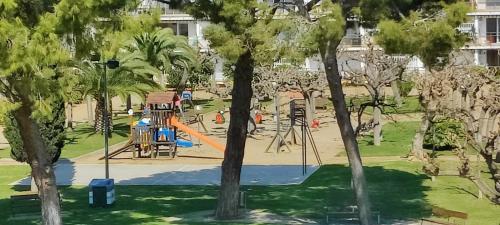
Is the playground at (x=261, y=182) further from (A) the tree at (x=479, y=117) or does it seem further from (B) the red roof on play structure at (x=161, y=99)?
(A) the tree at (x=479, y=117)

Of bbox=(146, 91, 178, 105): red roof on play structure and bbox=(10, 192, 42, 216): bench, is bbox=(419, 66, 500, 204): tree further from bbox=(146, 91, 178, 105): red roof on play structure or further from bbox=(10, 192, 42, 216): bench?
bbox=(146, 91, 178, 105): red roof on play structure

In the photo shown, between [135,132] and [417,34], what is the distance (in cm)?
1883

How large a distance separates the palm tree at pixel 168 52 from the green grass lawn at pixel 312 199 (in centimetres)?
2343

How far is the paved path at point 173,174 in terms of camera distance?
26422 millimetres

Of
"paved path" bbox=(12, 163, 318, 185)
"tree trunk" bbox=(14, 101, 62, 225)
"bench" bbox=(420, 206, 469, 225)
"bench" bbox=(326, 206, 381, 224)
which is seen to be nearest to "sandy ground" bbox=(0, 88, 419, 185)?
"paved path" bbox=(12, 163, 318, 185)

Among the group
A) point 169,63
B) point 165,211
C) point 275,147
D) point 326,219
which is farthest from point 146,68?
point 326,219

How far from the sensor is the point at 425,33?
14.9 meters

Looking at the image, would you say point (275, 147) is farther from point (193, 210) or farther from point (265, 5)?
point (265, 5)

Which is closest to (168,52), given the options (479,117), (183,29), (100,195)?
(183,29)

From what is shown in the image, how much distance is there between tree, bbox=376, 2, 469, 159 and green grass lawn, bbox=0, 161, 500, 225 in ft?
16.1

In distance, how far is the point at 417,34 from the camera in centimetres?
1498

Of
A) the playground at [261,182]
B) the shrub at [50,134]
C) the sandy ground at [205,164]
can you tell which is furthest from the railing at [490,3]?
the shrub at [50,134]

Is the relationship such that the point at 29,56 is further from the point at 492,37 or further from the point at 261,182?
the point at 492,37

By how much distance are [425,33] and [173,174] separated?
48.5 ft
